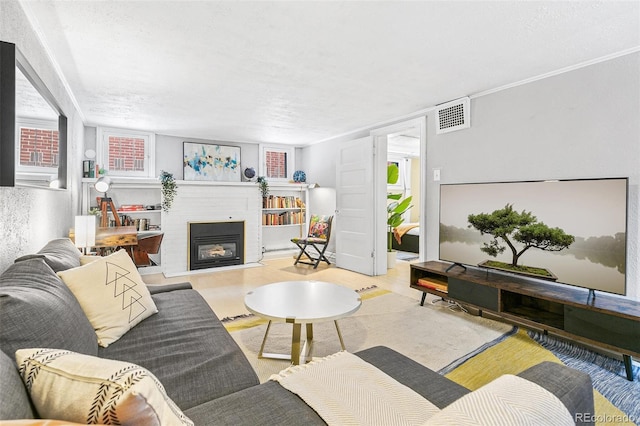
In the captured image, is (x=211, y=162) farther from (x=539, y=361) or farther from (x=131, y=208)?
(x=539, y=361)

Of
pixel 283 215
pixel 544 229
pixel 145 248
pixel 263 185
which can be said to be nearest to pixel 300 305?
pixel 544 229

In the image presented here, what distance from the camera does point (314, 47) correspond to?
7.86 feet

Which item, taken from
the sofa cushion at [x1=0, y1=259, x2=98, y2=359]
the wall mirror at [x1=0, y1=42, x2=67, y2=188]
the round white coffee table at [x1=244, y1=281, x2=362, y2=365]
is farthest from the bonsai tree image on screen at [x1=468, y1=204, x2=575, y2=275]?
the wall mirror at [x1=0, y1=42, x2=67, y2=188]

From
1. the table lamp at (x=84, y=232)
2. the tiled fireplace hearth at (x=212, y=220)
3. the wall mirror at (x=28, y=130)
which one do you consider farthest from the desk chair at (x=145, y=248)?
the wall mirror at (x=28, y=130)

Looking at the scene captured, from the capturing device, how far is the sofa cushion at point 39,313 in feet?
3.01

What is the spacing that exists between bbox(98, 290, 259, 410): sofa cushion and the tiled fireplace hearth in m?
3.42

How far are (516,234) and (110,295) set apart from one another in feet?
10.3

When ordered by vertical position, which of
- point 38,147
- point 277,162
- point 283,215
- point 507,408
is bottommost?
point 507,408

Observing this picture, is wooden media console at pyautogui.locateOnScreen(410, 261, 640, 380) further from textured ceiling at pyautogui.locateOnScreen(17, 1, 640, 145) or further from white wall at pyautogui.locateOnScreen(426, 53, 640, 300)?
textured ceiling at pyautogui.locateOnScreen(17, 1, 640, 145)

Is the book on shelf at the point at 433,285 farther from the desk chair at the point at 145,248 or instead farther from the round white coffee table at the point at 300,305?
the desk chair at the point at 145,248

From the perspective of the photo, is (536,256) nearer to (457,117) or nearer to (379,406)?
(457,117)

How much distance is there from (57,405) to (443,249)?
333 cm

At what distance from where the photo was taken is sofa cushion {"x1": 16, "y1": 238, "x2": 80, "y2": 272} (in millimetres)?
1526

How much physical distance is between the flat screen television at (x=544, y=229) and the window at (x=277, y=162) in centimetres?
391
